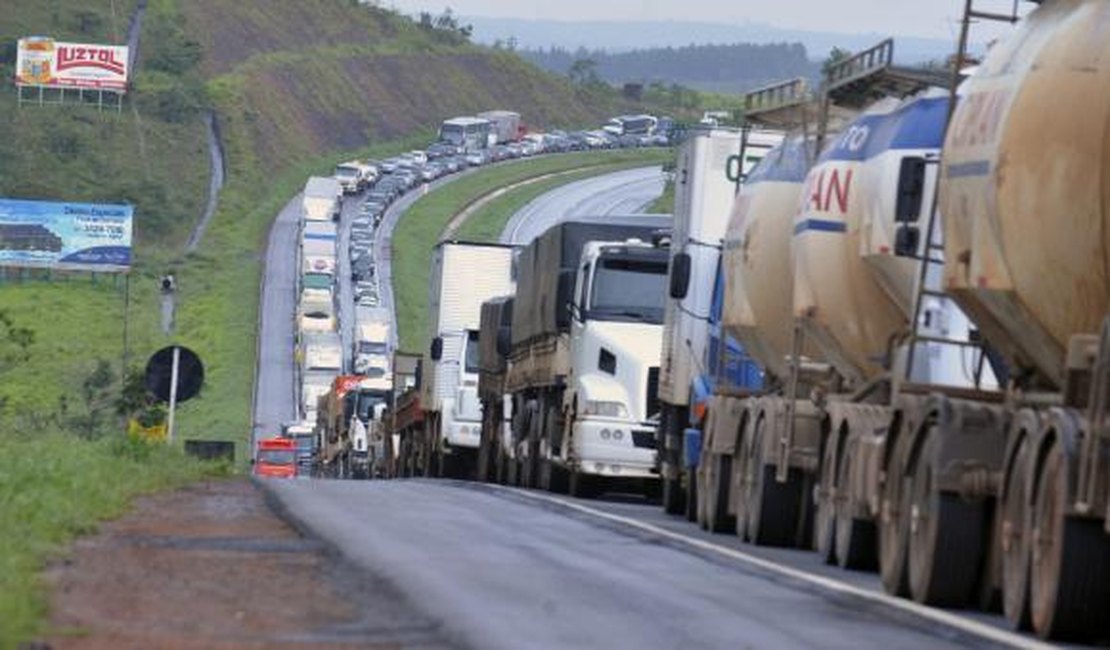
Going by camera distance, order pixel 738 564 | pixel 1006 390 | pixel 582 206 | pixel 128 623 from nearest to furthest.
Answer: pixel 128 623 < pixel 1006 390 < pixel 738 564 < pixel 582 206

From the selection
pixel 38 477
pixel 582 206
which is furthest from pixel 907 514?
pixel 582 206

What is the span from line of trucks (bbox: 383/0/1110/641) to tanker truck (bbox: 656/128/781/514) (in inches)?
1.3

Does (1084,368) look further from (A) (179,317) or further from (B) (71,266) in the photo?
(B) (71,266)

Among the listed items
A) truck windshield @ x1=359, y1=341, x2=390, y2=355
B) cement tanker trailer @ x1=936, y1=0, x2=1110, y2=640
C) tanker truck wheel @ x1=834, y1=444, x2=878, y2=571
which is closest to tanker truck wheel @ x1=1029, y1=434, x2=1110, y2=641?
cement tanker trailer @ x1=936, y1=0, x2=1110, y2=640

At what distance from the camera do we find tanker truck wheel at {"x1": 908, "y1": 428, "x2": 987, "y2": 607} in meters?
18.4

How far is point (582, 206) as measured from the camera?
14575 centimetres

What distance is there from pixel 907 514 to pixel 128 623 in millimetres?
5977

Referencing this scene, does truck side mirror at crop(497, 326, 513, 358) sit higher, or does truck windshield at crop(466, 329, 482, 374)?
truck side mirror at crop(497, 326, 513, 358)

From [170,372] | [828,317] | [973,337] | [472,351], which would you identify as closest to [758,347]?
[828,317]

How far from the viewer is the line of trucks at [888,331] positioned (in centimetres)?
1662

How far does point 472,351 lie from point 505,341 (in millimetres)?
6691

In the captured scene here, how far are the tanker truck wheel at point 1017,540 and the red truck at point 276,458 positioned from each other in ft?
185

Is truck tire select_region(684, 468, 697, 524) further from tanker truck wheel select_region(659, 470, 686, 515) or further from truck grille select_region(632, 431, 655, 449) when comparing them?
truck grille select_region(632, 431, 655, 449)

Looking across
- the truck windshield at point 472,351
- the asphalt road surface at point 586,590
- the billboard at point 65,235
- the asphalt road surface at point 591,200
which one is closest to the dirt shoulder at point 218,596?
the asphalt road surface at point 586,590
